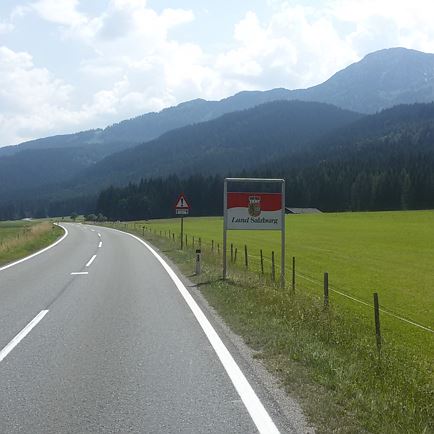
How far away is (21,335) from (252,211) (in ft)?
29.6

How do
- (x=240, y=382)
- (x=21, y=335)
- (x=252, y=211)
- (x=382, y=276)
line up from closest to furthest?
(x=240, y=382) < (x=21, y=335) < (x=252, y=211) < (x=382, y=276)

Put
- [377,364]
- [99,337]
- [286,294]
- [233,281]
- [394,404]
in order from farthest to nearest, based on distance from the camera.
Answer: [233,281] < [286,294] < [99,337] < [377,364] < [394,404]

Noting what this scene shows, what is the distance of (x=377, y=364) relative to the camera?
23.0ft

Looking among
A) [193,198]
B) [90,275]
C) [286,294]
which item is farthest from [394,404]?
[193,198]

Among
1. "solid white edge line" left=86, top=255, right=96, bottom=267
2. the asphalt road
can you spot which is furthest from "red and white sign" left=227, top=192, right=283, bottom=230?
"solid white edge line" left=86, top=255, right=96, bottom=267

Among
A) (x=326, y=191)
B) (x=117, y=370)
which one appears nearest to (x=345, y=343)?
(x=117, y=370)

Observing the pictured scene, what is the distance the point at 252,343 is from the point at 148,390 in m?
2.64

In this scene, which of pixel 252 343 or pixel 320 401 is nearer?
pixel 320 401

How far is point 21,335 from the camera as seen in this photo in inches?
353

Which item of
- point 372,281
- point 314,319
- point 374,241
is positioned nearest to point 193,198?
point 374,241

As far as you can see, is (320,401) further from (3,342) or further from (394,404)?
(3,342)

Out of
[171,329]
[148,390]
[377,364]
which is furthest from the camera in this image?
[171,329]

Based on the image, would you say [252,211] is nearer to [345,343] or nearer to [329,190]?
[345,343]

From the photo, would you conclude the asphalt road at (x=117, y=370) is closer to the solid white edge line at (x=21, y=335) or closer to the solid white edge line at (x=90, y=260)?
the solid white edge line at (x=21, y=335)
